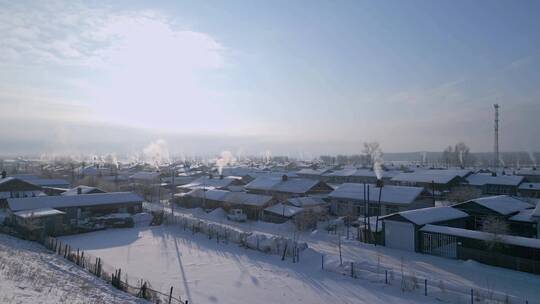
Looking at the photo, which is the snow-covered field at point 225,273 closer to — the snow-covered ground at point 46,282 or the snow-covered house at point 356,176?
the snow-covered ground at point 46,282

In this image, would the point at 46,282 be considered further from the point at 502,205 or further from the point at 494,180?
the point at 494,180

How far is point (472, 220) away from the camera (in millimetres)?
28000

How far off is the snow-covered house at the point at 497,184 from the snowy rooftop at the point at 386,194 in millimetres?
20400

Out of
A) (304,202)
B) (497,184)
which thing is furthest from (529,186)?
(304,202)

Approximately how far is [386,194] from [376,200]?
1.08 m

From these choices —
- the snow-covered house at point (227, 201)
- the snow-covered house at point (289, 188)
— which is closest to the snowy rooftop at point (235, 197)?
the snow-covered house at point (227, 201)

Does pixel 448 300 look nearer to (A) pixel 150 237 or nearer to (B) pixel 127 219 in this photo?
(A) pixel 150 237

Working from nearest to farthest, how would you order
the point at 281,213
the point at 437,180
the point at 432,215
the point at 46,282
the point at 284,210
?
the point at 46,282
the point at 432,215
the point at 281,213
the point at 284,210
the point at 437,180

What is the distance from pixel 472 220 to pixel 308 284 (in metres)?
17.1

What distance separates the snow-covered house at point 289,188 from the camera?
137 ft

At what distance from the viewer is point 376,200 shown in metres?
33.8

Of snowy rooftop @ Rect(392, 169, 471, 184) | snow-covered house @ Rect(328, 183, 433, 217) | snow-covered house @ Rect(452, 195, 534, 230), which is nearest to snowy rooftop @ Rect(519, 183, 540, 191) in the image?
snowy rooftop @ Rect(392, 169, 471, 184)

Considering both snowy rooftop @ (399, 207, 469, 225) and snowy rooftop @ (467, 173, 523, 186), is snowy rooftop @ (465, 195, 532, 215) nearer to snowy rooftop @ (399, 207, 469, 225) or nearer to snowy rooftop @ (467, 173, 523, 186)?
snowy rooftop @ (399, 207, 469, 225)

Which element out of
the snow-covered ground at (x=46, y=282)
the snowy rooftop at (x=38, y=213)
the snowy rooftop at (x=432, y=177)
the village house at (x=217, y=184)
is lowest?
the snow-covered ground at (x=46, y=282)
